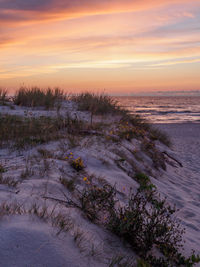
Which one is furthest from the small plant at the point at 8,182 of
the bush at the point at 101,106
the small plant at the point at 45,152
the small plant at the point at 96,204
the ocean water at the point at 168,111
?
the ocean water at the point at 168,111

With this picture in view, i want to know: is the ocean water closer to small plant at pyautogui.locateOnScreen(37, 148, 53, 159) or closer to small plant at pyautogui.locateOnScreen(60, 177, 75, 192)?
small plant at pyautogui.locateOnScreen(37, 148, 53, 159)

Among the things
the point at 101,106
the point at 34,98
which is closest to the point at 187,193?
the point at 101,106

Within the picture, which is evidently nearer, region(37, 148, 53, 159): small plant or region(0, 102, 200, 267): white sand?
region(0, 102, 200, 267): white sand

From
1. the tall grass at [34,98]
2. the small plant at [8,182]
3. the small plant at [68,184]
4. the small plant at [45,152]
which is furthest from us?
the tall grass at [34,98]

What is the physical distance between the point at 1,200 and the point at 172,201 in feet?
10.0

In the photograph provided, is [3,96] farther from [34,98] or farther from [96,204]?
[96,204]

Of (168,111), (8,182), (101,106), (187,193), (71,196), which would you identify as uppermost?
(101,106)

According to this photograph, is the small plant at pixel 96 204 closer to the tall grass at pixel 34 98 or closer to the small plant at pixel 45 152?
the small plant at pixel 45 152

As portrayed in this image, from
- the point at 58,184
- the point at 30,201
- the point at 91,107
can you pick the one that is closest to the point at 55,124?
the point at 91,107

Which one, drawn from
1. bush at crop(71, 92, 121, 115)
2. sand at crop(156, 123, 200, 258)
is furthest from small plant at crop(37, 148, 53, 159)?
bush at crop(71, 92, 121, 115)

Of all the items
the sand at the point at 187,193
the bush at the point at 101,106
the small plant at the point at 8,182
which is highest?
the bush at the point at 101,106

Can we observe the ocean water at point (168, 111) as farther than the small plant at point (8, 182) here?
Yes

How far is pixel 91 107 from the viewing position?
31.8ft

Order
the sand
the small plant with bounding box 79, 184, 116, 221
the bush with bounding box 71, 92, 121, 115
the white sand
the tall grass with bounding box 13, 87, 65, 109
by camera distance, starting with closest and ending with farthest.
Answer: the white sand
the small plant with bounding box 79, 184, 116, 221
the sand
the bush with bounding box 71, 92, 121, 115
the tall grass with bounding box 13, 87, 65, 109
